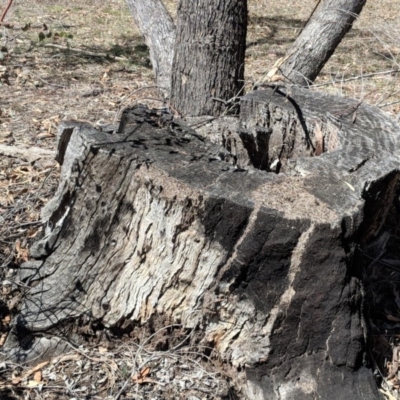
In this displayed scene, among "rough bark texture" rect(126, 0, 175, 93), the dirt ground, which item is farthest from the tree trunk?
"rough bark texture" rect(126, 0, 175, 93)

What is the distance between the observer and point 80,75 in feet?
23.5

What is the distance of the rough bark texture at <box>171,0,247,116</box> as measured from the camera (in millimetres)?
4207

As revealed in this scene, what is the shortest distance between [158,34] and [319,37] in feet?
4.29

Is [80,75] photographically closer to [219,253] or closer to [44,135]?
[44,135]

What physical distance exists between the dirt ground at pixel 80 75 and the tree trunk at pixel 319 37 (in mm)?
331

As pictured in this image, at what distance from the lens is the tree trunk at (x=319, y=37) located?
5016 mm

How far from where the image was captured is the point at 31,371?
296cm

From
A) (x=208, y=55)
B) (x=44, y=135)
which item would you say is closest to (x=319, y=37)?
(x=208, y=55)

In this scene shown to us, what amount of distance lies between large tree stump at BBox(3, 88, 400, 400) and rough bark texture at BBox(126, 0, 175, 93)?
2.01 metres

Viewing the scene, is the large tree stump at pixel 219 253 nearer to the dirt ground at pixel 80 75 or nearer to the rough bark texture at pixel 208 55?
the dirt ground at pixel 80 75

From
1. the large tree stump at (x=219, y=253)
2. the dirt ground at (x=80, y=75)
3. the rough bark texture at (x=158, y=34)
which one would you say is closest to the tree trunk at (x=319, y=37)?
the dirt ground at (x=80, y=75)

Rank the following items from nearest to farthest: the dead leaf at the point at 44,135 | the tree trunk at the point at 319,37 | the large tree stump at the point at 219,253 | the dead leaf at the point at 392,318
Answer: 1. the large tree stump at the point at 219,253
2. the dead leaf at the point at 392,318
3. the tree trunk at the point at 319,37
4. the dead leaf at the point at 44,135

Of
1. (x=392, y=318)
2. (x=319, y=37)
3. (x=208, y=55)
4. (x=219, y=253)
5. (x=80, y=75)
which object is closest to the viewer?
(x=219, y=253)

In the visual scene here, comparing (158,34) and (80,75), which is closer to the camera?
(158,34)
